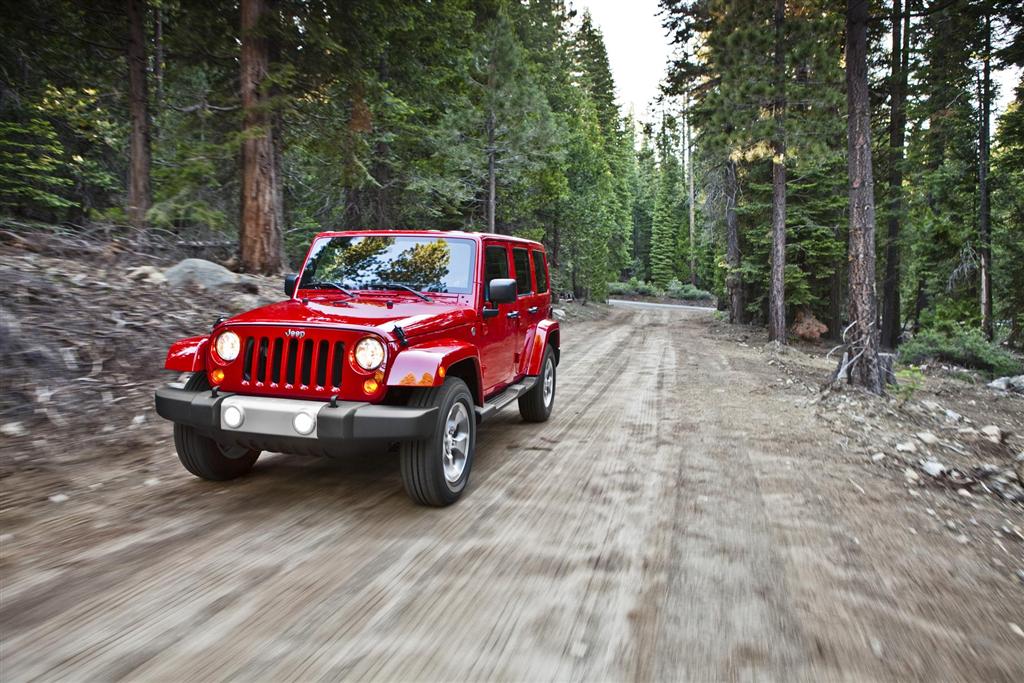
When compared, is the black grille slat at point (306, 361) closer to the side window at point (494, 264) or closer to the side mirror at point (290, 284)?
the side mirror at point (290, 284)

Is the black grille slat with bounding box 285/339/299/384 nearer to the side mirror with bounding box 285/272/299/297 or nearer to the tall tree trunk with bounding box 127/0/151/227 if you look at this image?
the side mirror with bounding box 285/272/299/297

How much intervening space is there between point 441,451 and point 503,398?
1.57 metres

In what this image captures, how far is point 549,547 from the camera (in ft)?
11.6

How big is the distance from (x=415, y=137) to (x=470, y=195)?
12.4 feet

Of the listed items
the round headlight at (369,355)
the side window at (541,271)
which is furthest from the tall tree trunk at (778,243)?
the round headlight at (369,355)

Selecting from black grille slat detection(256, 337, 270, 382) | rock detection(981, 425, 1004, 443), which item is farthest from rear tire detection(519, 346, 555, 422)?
rock detection(981, 425, 1004, 443)

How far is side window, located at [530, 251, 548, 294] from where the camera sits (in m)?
6.95

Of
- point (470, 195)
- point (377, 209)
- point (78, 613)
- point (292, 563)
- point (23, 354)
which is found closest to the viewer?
point (78, 613)

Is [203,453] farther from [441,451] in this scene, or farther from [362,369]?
[441,451]

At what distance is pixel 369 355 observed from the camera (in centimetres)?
368

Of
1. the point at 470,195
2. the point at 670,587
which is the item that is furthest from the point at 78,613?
the point at 470,195

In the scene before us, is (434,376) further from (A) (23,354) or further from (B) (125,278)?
(B) (125,278)

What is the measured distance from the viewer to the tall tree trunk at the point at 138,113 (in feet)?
Answer: 40.1

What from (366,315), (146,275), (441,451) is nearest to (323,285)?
(366,315)
